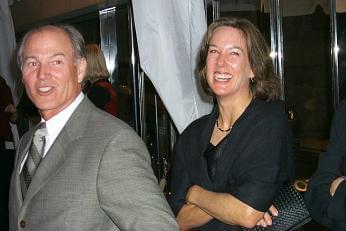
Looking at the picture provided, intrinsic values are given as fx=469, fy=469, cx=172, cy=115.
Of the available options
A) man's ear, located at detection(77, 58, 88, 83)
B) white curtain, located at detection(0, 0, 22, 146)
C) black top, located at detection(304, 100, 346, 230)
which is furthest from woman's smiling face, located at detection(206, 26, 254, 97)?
white curtain, located at detection(0, 0, 22, 146)

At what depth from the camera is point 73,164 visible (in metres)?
1.52

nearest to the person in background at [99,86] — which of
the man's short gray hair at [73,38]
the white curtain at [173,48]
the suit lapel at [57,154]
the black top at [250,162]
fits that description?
the white curtain at [173,48]

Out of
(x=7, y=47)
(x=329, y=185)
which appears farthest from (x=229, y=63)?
(x=7, y=47)

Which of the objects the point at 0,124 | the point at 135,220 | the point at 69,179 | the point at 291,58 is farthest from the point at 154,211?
the point at 291,58

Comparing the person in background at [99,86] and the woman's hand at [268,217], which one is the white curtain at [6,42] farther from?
the woman's hand at [268,217]

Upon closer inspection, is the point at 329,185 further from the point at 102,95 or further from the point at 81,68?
the point at 102,95

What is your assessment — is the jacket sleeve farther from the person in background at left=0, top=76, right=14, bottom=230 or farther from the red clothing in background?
the person in background at left=0, top=76, right=14, bottom=230

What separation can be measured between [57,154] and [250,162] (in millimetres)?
753

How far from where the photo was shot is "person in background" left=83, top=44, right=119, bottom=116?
11.7 feet

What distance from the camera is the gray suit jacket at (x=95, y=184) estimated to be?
1.40 metres

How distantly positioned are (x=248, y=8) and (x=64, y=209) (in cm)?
313

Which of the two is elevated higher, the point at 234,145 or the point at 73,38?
the point at 73,38

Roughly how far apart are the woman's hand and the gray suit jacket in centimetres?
56

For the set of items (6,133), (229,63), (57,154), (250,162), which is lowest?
(6,133)
